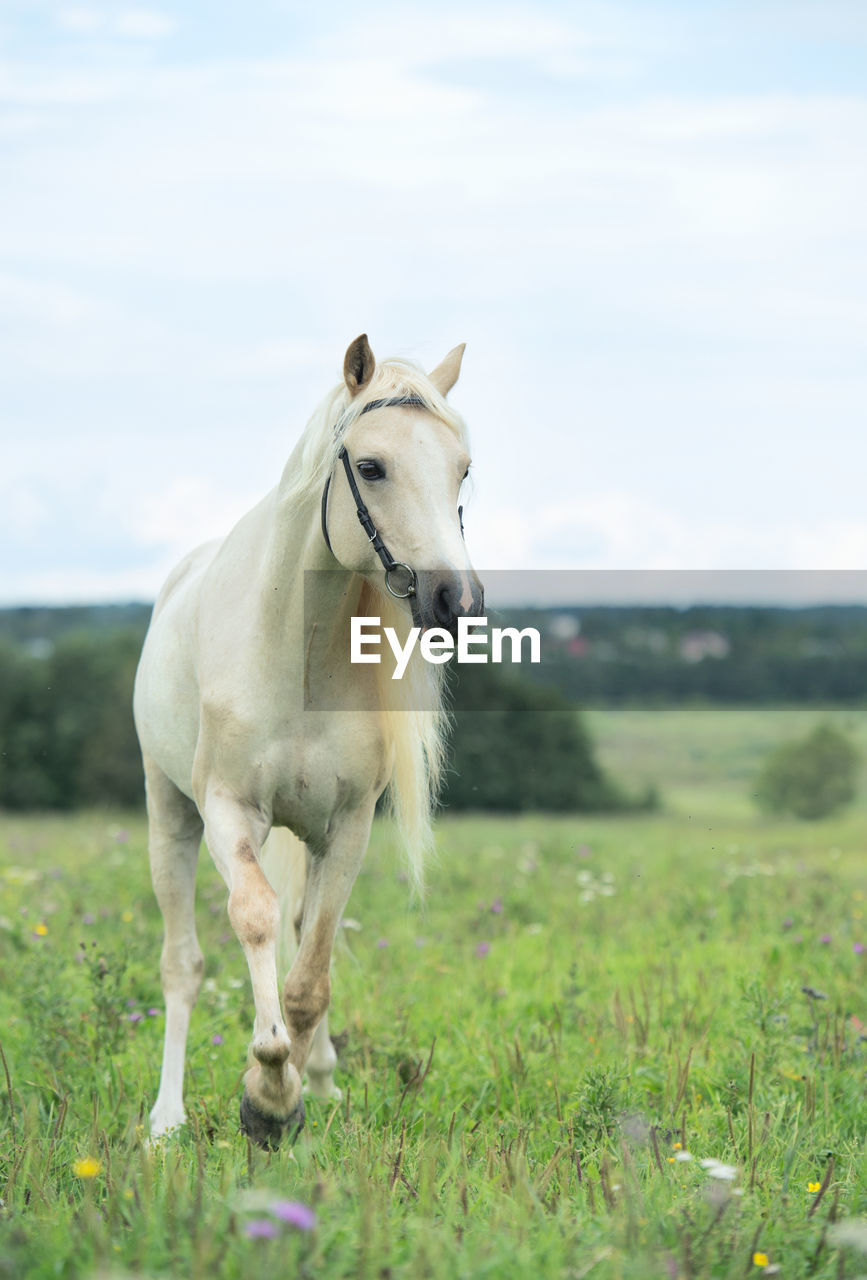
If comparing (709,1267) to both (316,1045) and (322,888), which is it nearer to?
(322,888)

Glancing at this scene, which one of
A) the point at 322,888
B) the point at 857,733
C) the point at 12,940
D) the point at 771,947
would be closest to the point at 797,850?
the point at 771,947

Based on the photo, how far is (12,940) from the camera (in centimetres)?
672

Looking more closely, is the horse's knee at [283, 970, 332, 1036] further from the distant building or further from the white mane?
the distant building

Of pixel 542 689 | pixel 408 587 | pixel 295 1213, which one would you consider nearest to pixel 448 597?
pixel 408 587

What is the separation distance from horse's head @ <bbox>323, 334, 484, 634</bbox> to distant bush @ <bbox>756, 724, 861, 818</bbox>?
40.4m

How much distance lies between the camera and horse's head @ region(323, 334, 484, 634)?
356 cm

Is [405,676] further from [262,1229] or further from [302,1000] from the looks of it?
[262,1229]

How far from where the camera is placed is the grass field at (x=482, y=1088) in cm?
252

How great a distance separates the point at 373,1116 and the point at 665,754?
43.1m

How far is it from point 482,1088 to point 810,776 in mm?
41945

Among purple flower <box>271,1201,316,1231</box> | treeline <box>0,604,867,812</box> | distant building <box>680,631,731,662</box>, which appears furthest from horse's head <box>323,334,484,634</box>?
distant building <box>680,631,731,662</box>

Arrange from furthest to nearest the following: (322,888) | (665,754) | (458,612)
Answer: (665,754) < (322,888) < (458,612)

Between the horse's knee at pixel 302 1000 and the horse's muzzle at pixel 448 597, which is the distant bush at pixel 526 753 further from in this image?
the horse's muzzle at pixel 448 597

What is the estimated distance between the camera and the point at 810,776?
145 ft
